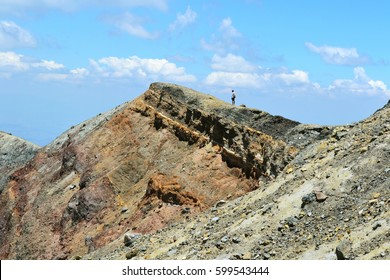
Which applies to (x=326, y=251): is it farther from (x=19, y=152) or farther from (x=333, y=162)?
(x=19, y=152)

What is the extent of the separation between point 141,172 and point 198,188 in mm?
7129

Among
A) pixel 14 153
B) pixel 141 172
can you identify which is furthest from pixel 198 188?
pixel 14 153

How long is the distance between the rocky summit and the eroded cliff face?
0.33 feet

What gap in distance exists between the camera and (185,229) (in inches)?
978

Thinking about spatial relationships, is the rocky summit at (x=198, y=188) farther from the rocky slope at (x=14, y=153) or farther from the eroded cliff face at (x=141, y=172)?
the rocky slope at (x=14, y=153)

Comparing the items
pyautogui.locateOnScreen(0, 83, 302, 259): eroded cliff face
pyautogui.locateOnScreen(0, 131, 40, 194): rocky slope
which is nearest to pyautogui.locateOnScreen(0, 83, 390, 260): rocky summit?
pyautogui.locateOnScreen(0, 83, 302, 259): eroded cliff face

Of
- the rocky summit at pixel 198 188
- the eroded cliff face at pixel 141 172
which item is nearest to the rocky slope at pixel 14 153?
the rocky summit at pixel 198 188

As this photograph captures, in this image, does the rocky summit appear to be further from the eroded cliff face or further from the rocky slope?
the rocky slope

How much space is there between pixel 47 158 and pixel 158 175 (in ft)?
65.2

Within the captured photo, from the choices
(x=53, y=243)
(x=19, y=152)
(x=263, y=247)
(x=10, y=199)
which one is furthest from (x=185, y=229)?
(x=19, y=152)

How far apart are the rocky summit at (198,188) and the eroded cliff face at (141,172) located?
100 millimetres

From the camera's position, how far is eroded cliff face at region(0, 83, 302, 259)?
32.0 m

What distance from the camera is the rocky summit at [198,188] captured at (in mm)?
19203

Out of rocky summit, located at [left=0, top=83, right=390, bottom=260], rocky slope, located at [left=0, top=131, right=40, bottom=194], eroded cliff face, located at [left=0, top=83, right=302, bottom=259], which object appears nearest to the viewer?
rocky summit, located at [left=0, top=83, right=390, bottom=260]
